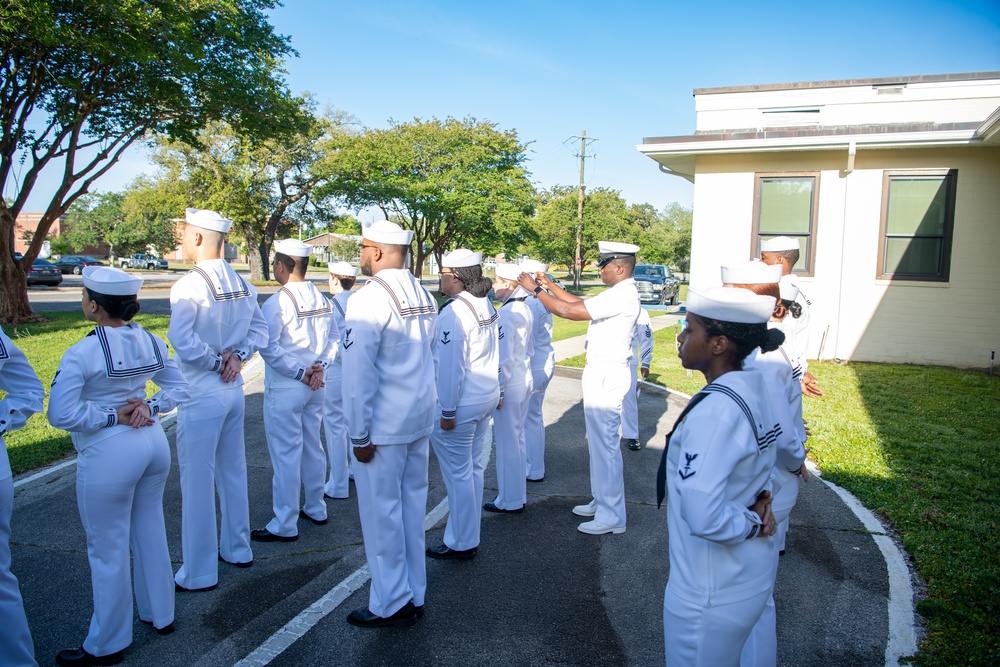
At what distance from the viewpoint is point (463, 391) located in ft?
16.4

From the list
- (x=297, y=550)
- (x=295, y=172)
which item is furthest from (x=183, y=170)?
(x=297, y=550)

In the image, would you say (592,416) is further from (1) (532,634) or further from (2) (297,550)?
(2) (297,550)

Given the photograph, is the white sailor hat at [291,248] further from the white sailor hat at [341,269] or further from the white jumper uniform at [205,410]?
the white sailor hat at [341,269]

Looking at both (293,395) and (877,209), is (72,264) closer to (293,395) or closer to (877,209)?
(877,209)

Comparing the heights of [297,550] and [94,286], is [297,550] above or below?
below

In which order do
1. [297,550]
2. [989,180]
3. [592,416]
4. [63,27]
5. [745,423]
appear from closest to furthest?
[745,423], [297,550], [592,416], [989,180], [63,27]

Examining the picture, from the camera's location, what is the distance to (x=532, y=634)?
4.02 m

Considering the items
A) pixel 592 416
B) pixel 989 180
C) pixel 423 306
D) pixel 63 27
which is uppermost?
pixel 63 27

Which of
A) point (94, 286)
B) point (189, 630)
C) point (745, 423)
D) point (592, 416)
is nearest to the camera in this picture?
point (745, 423)

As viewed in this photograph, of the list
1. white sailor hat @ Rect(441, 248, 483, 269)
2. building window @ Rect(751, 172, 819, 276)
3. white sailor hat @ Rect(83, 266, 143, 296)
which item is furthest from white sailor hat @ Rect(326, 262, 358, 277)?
building window @ Rect(751, 172, 819, 276)

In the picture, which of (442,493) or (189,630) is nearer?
(189,630)

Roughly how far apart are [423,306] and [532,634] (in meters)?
2.08

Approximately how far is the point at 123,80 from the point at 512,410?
55.4ft

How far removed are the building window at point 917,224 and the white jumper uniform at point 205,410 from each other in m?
13.2
